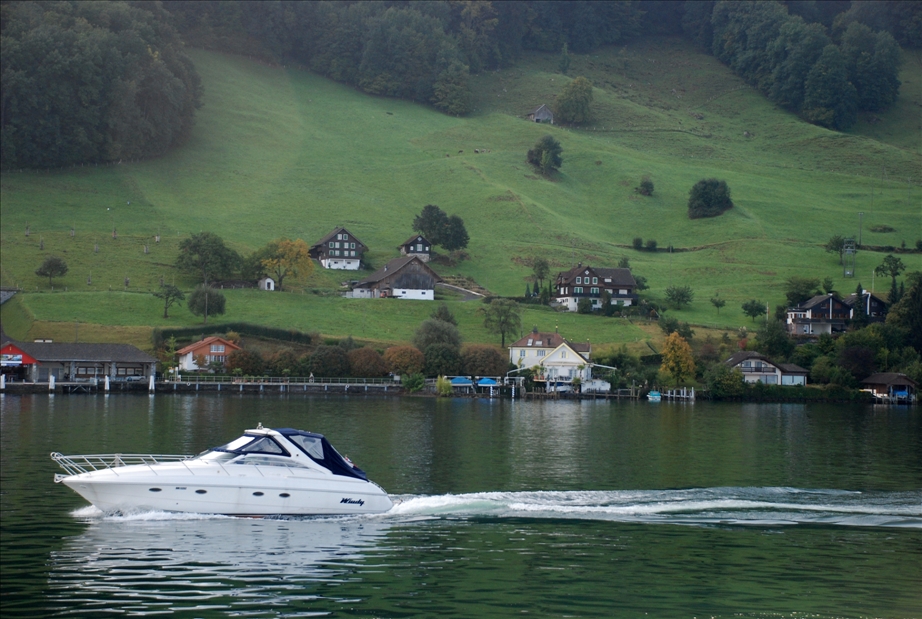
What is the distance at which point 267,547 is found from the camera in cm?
2594

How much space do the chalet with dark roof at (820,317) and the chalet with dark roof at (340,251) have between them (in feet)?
190

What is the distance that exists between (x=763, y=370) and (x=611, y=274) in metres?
29.3

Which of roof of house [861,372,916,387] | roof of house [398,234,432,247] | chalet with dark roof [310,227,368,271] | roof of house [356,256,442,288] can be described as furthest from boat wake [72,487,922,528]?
roof of house [398,234,432,247]

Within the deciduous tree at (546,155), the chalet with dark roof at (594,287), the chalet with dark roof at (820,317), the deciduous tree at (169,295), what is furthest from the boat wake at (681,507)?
the deciduous tree at (546,155)

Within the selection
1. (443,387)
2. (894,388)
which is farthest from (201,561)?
(894,388)

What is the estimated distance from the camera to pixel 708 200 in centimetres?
16062

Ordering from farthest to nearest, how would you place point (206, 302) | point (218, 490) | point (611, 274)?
point (611, 274) < point (206, 302) < point (218, 490)

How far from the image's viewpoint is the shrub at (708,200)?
160 metres

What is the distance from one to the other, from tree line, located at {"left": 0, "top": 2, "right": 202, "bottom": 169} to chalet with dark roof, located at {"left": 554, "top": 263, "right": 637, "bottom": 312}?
3110 inches

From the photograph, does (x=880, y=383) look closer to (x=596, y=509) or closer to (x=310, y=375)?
(x=310, y=375)

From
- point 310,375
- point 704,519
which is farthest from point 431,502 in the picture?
point 310,375

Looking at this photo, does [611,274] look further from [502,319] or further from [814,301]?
[814,301]

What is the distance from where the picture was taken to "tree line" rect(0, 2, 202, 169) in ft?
481

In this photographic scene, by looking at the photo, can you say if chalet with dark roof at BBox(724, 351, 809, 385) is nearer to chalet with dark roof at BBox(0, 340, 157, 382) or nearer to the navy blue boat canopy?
chalet with dark roof at BBox(0, 340, 157, 382)
